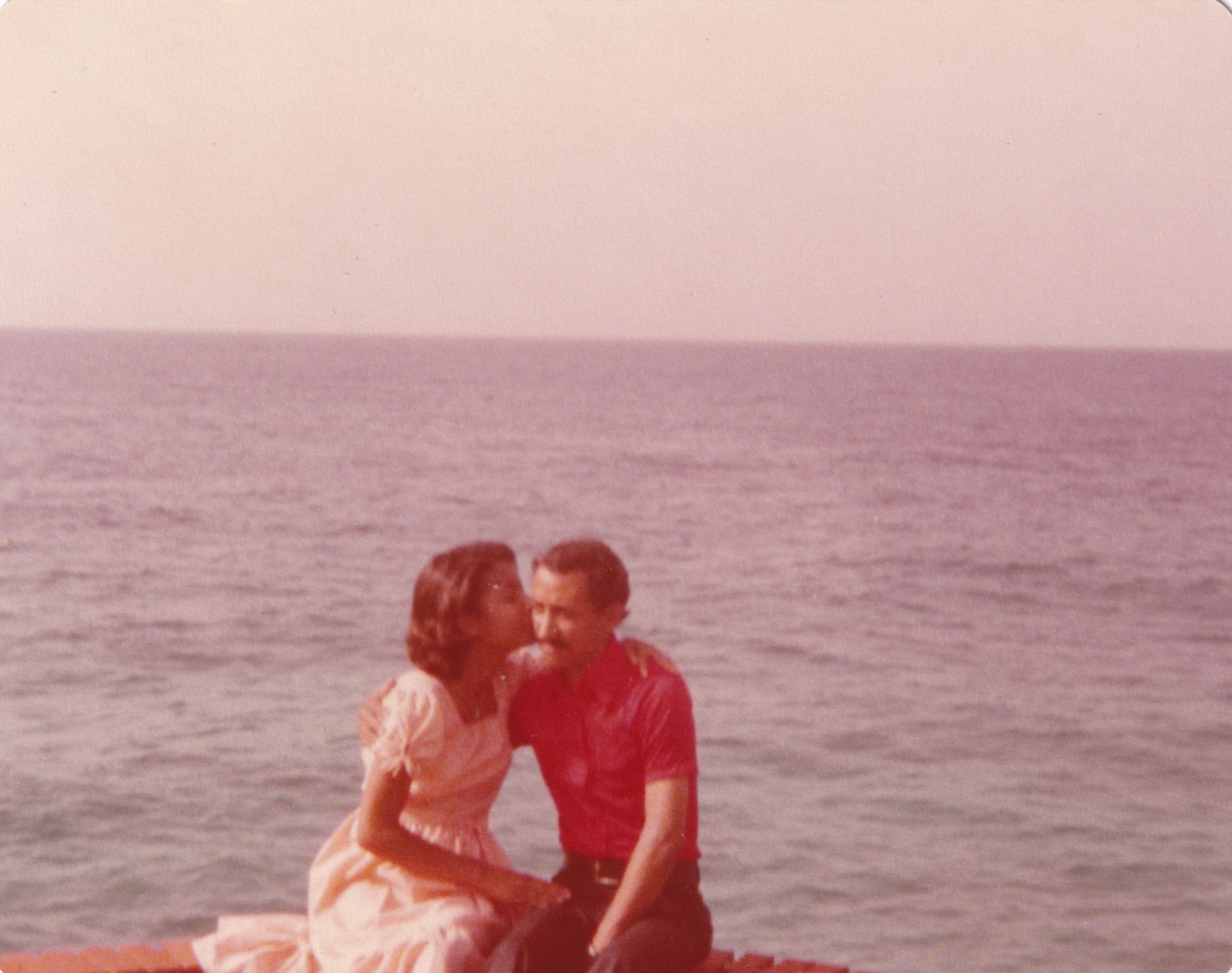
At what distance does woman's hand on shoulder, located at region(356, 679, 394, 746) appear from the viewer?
2613mm

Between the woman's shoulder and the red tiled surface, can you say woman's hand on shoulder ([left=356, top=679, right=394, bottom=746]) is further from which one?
the red tiled surface

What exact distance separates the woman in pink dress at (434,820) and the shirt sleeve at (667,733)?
9.7 inches

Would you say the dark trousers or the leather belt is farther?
the leather belt

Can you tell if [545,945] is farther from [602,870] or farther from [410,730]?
[410,730]

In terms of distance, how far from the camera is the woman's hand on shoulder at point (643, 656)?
2.64 m

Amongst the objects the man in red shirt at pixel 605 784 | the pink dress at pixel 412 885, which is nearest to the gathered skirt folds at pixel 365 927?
the pink dress at pixel 412 885

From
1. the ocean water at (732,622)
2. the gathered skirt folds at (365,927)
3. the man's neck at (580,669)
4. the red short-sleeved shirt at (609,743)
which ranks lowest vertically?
the ocean water at (732,622)

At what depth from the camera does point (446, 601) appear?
260 centimetres

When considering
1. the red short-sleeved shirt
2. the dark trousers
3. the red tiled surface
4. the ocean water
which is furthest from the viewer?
the ocean water

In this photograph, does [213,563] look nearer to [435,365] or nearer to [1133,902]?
[1133,902]

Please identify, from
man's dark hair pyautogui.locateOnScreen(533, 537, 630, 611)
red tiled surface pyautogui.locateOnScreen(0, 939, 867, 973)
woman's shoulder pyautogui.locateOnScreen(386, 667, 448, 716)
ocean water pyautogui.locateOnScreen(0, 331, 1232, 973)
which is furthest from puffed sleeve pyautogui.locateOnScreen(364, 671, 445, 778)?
ocean water pyautogui.locateOnScreen(0, 331, 1232, 973)

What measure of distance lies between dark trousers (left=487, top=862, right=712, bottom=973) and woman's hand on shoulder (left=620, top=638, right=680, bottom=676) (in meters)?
0.34

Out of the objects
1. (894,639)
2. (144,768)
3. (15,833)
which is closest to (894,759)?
(894,639)

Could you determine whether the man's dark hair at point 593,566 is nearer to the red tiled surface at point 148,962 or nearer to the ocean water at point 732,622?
the red tiled surface at point 148,962
